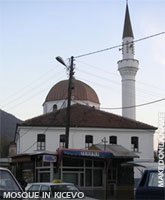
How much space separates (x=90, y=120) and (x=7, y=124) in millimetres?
75803

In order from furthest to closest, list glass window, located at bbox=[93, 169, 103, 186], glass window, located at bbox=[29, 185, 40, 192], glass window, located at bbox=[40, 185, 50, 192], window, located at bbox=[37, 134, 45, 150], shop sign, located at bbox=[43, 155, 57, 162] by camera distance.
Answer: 1. window, located at bbox=[37, 134, 45, 150]
2. glass window, located at bbox=[93, 169, 103, 186]
3. shop sign, located at bbox=[43, 155, 57, 162]
4. glass window, located at bbox=[29, 185, 40, 192]
5. glass window, located at bbox=[40, 185, 50, 192]

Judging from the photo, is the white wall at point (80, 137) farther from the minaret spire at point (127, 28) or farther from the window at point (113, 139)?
the minaret spire at point (127, 28)

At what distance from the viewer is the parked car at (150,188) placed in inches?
446

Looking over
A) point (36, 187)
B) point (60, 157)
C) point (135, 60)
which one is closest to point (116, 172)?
point (60, 157)

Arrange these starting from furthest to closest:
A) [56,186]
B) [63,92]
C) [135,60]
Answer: [63,92] < [135,60] < [56,186]

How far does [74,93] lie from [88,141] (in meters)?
18.0

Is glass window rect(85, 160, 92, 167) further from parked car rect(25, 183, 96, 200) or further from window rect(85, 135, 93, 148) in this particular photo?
window rect(85, 135, 93, 148)

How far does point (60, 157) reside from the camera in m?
27.6

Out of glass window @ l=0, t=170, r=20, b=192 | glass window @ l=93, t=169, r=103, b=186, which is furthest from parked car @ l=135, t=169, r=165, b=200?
glass window @ l=93, t=169, r=103, b=186

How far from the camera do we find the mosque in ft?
100

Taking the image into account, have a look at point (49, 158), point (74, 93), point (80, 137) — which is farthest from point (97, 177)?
point (74, 93)

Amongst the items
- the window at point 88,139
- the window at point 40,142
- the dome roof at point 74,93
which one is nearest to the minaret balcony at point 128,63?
the dome roof at point 74,93

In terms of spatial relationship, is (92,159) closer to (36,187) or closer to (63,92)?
(36,187)

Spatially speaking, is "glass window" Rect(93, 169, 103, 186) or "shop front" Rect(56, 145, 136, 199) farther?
"glass window" Rect(93, 169, 103, 186)
